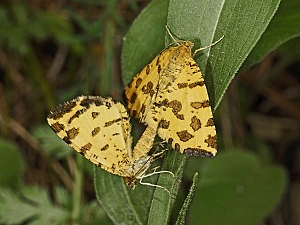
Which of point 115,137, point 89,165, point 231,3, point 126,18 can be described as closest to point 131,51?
point 115,137

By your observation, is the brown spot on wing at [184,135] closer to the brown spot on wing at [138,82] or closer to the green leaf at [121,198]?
the brown spot on wing at [138,82]

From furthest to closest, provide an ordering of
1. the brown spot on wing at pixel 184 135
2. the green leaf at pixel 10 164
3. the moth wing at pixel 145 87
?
the green leaf at pixel 10 164 → the moth wing at pixel 145 87 → the brown spot on wing at pixel 184 135

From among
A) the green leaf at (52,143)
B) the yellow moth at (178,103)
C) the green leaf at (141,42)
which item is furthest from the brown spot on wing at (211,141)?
the green leaf at (52,143)

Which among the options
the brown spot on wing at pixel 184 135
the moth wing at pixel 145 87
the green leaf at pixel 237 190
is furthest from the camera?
the green leaf at pixel 237 190

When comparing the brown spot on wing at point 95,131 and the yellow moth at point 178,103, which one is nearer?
the yellow moth at point 178,103

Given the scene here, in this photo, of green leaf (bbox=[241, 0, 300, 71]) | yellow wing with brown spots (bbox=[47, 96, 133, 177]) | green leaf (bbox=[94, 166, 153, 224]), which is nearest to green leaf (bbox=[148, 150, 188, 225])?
yellow wing with brown spots (bbox=[47, 96, 133, 177])

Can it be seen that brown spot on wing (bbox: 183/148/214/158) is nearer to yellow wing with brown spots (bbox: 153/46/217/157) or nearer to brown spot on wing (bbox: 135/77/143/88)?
yellow wing with brown spots (bbox: 153/46/217/157)
